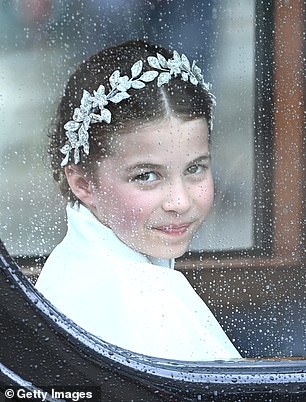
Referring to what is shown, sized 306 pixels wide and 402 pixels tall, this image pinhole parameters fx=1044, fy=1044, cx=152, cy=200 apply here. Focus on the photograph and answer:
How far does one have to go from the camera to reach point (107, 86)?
117cm

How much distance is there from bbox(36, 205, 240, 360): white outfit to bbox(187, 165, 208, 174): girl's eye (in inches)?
4.3

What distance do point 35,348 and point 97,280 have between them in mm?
124

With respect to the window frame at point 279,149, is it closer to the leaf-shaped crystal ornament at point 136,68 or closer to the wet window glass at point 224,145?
the wet window glass at point 224,145

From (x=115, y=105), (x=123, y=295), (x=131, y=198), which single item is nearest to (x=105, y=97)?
(x=115, y=105)

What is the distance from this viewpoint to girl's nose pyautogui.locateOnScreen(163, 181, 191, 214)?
119 centimetres

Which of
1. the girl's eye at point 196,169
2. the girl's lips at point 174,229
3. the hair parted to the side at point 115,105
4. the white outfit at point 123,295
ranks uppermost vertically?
the hair parted to the side at point 115,105

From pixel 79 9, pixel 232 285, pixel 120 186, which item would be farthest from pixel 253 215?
pixel 79 9

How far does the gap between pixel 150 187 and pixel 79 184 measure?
8cm

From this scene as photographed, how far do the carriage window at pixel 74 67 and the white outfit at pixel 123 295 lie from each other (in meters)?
0.03

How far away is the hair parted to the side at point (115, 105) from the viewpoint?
1154mm

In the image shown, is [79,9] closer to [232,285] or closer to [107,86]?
[107,86]

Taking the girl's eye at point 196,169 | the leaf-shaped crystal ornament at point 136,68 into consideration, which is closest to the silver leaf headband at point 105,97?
the leaf-shaped crystal ornament at point 136,68

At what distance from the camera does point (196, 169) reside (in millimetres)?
1226

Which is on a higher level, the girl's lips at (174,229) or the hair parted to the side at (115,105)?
the hair parted to the side at (115,105)
